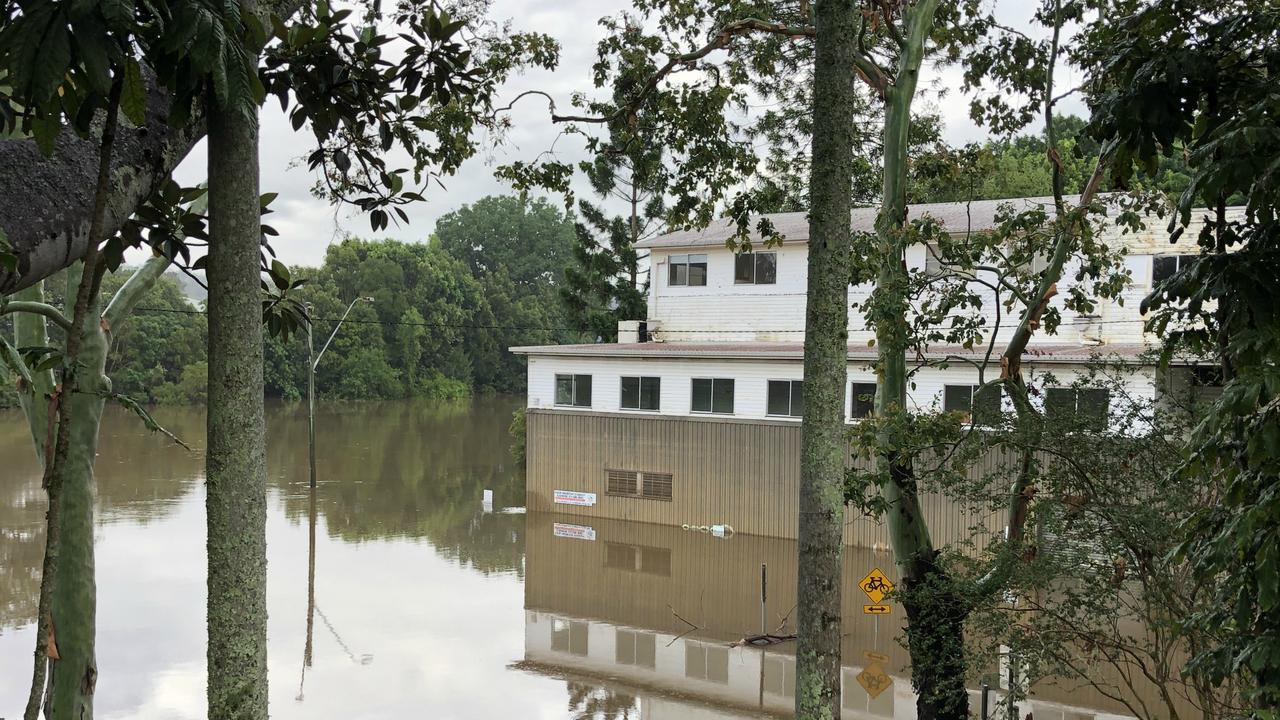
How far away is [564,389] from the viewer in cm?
2919

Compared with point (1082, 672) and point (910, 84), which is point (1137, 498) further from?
point (910, 84)

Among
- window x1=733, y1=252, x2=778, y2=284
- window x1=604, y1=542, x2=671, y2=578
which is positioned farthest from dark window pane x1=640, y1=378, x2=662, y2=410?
window x1=604, y1=542, x2=671, y2=578

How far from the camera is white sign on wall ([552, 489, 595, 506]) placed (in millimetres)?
28656

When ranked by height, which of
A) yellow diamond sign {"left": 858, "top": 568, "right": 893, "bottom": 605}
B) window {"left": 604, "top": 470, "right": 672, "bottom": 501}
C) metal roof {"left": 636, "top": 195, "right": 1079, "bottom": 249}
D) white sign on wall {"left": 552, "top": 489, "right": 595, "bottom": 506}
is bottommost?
A: white sign on wall {"left": 552, "top": 489, "right": 595, "bottom": 506}

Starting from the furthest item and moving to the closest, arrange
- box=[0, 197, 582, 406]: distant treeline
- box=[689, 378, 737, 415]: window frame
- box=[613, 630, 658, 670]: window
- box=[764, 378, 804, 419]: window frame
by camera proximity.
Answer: box=[0, 197, 582, 406]: distant treeline → box=[689, 378, 737, 415]: window frame → box=[764, 378, 804, 419]: window frame → box=[613, 630, 658, 670]: window

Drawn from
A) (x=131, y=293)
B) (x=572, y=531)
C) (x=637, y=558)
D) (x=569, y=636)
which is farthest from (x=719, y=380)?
(x=131, y=293)

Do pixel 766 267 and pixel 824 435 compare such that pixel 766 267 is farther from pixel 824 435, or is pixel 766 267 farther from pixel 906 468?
pixel 824 435

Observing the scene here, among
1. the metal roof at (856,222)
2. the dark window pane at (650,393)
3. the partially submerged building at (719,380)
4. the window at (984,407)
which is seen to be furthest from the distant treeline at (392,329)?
the window at (984,407)

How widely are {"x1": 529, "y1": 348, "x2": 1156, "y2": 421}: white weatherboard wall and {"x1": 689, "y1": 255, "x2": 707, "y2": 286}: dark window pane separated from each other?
3.18m

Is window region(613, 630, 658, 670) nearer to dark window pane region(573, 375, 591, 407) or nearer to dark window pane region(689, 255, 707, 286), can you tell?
dark window pane region(573, 375, 591, 407)

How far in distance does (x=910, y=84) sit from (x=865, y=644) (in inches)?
382

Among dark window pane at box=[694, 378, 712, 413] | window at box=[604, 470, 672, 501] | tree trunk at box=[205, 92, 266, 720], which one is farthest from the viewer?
window at box=[604, 470, 672, 501]

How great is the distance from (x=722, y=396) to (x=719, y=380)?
0.40m

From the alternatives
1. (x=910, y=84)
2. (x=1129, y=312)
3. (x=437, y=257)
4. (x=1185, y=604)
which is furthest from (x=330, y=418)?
(x=1185, y=604)
